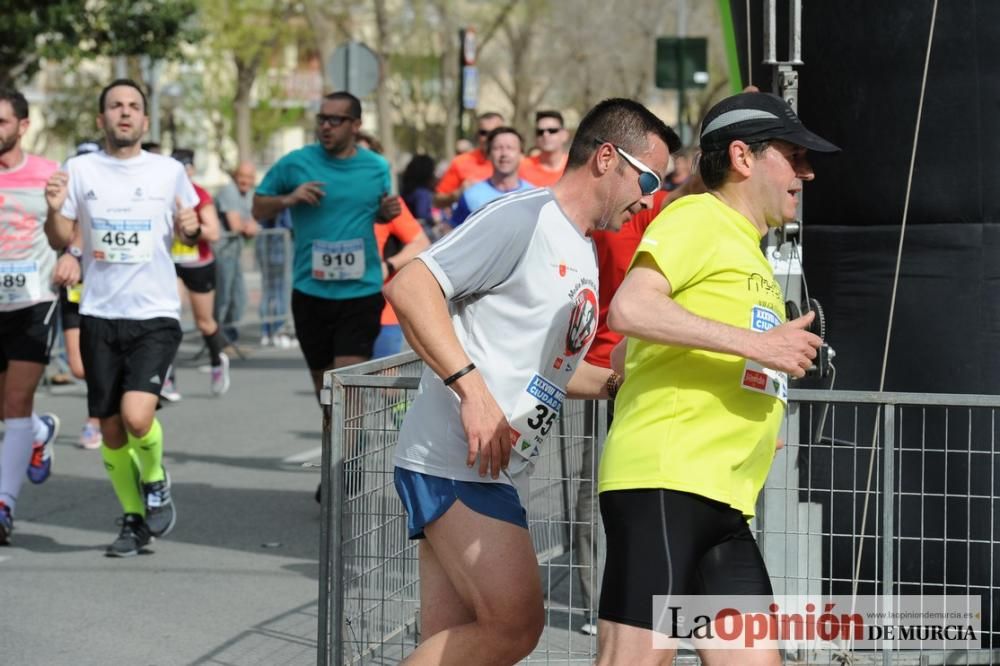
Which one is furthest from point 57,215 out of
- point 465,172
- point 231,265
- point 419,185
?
point 231,265

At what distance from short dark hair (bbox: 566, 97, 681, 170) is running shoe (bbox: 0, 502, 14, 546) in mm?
4900

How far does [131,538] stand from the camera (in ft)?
26.8

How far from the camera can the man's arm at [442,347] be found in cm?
406

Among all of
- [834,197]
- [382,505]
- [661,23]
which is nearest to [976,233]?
[834,197]

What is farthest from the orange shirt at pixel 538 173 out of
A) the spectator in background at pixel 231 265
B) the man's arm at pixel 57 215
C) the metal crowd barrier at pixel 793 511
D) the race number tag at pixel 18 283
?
the spectator in background at pixel 231 265

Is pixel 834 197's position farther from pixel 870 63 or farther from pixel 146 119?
pixel 146 119

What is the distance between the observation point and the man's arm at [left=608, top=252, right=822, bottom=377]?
12.7ft

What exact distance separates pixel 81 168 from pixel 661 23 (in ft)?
157

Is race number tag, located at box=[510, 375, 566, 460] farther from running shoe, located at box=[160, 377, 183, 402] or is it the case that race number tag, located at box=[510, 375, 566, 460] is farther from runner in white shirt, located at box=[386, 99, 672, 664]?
running shoe, located at box=[160, 377, 183, 402]

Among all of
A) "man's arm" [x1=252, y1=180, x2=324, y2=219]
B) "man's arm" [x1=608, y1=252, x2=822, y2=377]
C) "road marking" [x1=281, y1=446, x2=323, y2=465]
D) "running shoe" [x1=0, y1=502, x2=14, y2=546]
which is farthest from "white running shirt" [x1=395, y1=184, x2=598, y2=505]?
"road marking" [x1=281, y1=446, x2=323, y2=465]

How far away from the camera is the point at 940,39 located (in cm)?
591

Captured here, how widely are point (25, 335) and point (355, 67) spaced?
30.7ft

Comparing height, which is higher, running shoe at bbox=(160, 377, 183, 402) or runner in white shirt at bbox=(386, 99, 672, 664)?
runner in white shirt at bbox=(386, 99, 672, 664)

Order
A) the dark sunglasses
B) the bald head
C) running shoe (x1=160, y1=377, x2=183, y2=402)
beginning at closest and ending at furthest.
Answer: the dark sunglasses
running shoe (x1=160, y1=377, x2=183, y2=402)
the bald head
